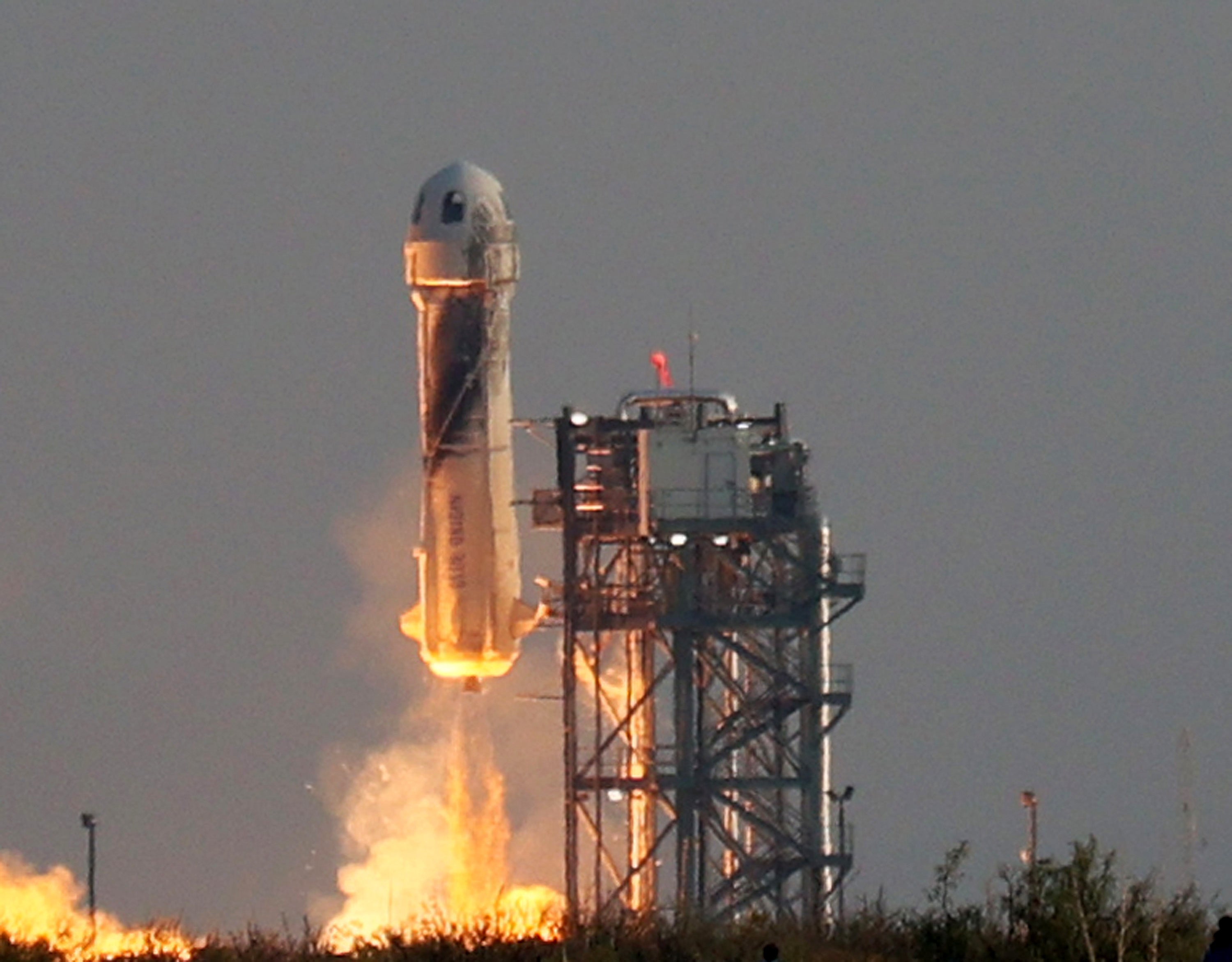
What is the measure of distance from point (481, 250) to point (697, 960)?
40911mm

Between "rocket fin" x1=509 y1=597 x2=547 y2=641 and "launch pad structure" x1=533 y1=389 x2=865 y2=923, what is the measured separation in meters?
1.70

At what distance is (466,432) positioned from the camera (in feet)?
327

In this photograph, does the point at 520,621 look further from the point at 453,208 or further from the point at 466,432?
the point at 453,208

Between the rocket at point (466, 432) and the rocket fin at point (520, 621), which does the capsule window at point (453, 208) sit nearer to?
the rocket at point (466, 432)

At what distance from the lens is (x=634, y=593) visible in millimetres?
101500

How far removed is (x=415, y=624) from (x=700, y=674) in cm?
595

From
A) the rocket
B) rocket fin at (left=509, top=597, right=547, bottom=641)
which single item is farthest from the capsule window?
rocket fin at (left=509, top=597, right=547, bottom=641)

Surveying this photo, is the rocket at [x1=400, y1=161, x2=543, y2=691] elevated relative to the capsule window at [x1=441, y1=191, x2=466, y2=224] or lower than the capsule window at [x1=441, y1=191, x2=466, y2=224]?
lower

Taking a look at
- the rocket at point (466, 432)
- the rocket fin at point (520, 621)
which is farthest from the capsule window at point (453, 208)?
the rocket fin at point (520, 621)

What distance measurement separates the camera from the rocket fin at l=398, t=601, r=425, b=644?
99125 millimetres

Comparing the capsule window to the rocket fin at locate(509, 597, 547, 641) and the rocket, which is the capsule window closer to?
the rocket

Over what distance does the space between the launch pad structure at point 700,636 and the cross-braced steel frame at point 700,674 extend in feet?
0.14

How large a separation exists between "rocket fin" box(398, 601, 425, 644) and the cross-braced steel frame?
3.00 meters

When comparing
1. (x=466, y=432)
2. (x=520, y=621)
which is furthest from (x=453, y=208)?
(x=520, y=621)
